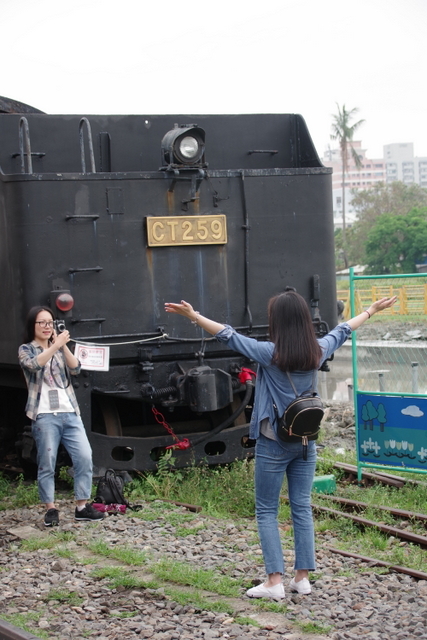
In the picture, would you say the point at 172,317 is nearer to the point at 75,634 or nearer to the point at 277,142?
the point at 277,142

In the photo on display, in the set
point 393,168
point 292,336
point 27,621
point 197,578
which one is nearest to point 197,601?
point 197,578

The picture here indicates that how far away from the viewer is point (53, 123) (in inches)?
324

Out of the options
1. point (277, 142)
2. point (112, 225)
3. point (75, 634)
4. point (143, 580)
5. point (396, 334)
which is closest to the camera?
point (75, 634)

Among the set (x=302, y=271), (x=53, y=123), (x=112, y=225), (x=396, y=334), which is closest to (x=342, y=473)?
(x=302, y=271)

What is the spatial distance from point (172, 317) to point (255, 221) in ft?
3.86

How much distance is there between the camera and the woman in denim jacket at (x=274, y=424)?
4852 millimetres

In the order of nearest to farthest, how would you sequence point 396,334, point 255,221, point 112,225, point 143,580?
point 143,580
point 112,225
point 255,221
point 396,334

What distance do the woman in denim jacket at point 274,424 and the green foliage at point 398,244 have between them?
50188 mm

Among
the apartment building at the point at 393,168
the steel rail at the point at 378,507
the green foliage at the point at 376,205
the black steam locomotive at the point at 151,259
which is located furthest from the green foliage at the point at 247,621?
the apartment building at the point at 393,168

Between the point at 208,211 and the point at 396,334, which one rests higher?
the point at 208,211

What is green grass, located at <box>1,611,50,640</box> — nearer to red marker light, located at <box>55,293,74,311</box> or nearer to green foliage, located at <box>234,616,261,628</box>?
green foliage, located at <box>234,616,261,628</box>

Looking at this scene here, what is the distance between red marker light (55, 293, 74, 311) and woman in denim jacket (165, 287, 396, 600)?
2.38 metres

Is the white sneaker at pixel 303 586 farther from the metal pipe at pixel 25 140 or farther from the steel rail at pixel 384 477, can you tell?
the metal pipe at pixel 25 140

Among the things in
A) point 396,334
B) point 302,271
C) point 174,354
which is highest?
point 302,271
